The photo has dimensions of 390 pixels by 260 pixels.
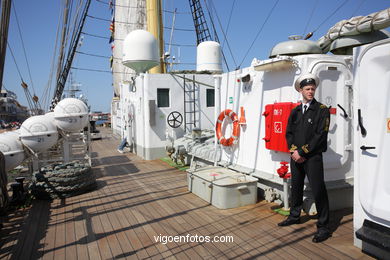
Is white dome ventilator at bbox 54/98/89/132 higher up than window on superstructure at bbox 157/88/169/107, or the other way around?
window on superstructure at bbox 157/88/169/107

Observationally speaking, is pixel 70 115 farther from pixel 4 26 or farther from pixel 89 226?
pixel 4 26

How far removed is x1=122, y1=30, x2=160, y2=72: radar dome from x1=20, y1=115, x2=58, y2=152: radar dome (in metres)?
5.02

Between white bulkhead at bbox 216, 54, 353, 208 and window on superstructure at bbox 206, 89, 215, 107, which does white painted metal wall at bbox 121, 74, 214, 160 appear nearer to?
window on superstructure at bbox 206, 89, 215, 107

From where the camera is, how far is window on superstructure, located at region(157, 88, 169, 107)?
10.4m

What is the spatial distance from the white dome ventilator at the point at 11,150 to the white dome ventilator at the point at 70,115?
50.9 inches

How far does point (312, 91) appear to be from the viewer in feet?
11.7

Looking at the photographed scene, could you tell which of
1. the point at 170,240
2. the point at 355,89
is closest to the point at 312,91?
the point at 355,89

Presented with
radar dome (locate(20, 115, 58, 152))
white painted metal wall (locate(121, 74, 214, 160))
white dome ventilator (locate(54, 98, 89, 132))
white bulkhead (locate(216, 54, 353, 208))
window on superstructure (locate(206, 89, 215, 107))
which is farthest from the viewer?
window on superstructure (locate(206, 89, 215, 107))

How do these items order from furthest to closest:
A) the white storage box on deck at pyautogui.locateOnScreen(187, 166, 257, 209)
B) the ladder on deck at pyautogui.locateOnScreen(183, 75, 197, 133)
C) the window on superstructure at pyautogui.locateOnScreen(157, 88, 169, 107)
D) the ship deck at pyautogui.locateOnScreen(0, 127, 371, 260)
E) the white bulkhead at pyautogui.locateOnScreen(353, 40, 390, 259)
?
1. the ladder on deck at pyautogui.locateOnScreen(183, 75, 197, 133)
2. the window on superstructure at pyautogui.locateOnScreen(157, 88, 169, 107)
3. the white storage box on deck at pyautogui.locateOnScreen(187, 166, 257, 209)
4. the ship deck at pyautogui.locateOnScreen(0, 127, 371, 260)
5. the white bulkhead at pyautogui.locateOnScreen(353, 40, 390, 259)

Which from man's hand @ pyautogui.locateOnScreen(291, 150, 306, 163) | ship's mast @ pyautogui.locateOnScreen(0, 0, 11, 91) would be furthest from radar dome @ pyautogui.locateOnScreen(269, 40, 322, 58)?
ship's mast @ pyautogui.locateOnScreen(0, 0, 11, 91)

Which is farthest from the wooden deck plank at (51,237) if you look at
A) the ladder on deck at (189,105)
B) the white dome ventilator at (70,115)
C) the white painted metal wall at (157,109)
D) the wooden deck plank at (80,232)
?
the ladder on deck at (189,105)

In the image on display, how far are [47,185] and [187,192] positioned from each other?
9.71 feet

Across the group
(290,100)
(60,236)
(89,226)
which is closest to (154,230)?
(89,226)

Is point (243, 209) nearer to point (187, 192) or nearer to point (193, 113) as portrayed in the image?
point (187, 192)
